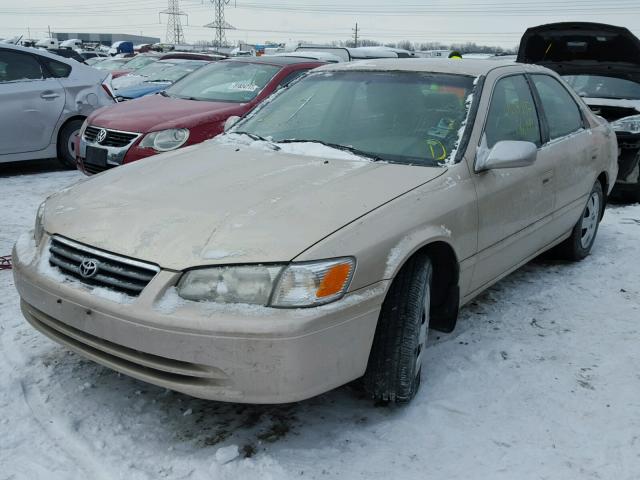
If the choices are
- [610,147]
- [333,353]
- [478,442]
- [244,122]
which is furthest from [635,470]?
[610,147]

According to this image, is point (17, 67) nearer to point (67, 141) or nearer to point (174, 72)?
point (67, 141)

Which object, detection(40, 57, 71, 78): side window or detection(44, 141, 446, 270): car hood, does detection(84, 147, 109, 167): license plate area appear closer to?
detection(40, 57, 71, 78): side window

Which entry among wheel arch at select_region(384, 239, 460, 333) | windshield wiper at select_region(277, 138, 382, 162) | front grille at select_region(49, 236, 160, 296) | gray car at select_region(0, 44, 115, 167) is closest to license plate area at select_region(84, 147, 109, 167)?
gray car at select_region(0, 44, 115, 167)

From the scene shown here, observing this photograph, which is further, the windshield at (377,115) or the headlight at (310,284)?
the windshield at (377,115)

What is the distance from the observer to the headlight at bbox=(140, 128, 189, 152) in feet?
19.9

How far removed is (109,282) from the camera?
8.20 ft

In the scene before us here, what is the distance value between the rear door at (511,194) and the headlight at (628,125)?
2975mm

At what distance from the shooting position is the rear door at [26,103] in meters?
7.25

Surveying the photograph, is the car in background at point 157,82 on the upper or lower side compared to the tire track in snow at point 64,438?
upper

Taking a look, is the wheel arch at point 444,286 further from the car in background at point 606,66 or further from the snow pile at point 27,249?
the car in background at point 606,66

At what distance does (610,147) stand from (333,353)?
3633 millimetres

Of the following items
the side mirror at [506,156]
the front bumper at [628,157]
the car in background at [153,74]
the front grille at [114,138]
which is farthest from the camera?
the car in background at [153,74]

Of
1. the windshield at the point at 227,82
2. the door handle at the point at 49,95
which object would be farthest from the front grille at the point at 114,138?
the door handle at the point at 49,95

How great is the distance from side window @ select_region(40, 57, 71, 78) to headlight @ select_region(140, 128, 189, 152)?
8.34 feet
